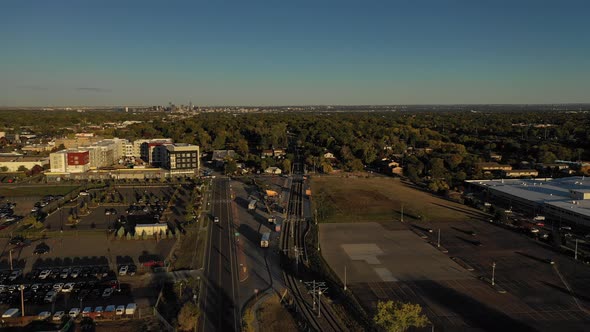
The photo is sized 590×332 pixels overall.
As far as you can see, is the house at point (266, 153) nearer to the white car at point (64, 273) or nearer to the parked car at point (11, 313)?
the white car at point (64, 273)

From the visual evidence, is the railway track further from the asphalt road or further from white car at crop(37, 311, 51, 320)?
white car at crop(37, 311, 51, 320)

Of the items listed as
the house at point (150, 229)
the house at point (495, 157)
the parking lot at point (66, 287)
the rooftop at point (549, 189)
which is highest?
the house at point (495, 157)

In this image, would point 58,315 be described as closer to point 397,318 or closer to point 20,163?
point 397,318

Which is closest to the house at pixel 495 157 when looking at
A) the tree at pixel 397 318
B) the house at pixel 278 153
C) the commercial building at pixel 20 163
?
the house at pixel 278 153

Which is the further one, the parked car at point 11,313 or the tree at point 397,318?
the parked car at point 11,313

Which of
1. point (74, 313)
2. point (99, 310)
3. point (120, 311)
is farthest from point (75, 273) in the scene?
point (120, 311)

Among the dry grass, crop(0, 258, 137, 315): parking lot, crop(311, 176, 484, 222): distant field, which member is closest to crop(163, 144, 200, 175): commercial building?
crop(311, 176, 484, 222): distant field

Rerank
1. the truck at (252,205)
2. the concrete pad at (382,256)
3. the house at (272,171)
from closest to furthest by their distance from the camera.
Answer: the concrete pad at (382,256), the truck at (252,205), the house at (272,171)
